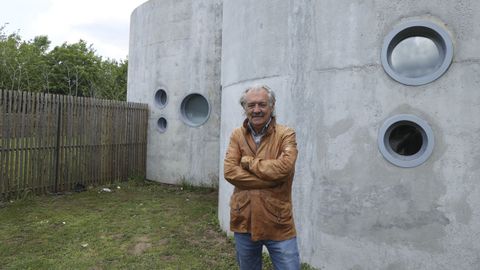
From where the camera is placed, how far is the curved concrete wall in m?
3.39

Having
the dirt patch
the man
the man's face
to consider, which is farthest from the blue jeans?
the dirt patch

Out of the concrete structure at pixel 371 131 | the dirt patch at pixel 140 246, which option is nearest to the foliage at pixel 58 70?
the dirt patch at pixel 140 246

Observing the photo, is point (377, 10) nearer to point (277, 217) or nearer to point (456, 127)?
point (456, 127)

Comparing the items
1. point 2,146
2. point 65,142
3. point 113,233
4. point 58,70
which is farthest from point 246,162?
point 58,70

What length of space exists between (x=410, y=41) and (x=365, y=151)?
1.21 metres

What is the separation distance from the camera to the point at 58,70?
30.7 meters

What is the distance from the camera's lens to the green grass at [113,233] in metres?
4.59

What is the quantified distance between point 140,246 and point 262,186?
333 centimetres

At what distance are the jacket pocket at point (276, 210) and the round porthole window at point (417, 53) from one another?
78.3 inches

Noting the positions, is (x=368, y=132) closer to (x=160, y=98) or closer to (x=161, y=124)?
(x=161, y=124)

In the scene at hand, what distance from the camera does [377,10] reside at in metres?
3.74

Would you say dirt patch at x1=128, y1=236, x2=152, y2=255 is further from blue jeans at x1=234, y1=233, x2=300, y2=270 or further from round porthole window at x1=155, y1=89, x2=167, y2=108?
round porthole window at x1=155, y1=89, x2=167, y2=108

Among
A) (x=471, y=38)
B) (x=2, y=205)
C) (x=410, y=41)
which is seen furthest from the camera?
(x=2, y=205)

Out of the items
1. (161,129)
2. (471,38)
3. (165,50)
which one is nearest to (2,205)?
(161,129)
